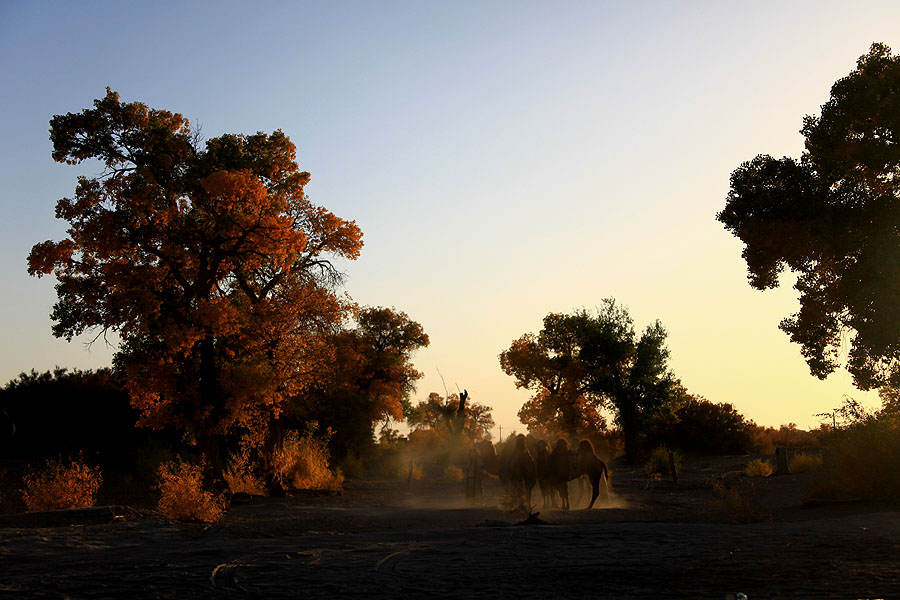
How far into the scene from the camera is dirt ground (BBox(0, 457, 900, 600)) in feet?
22.6

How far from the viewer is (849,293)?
1925 cm

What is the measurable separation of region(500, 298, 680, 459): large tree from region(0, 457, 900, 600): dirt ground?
24.2 metres

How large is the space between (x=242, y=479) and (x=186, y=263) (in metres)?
6.49

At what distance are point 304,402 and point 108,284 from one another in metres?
12.1

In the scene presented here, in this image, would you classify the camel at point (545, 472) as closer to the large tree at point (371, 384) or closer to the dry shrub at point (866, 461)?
the dry shrub at point (866, 461)

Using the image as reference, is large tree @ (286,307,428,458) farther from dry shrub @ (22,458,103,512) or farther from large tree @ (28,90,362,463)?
dry shrub @ (22,458,103,512)

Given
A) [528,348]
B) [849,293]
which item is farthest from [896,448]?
[528,348]

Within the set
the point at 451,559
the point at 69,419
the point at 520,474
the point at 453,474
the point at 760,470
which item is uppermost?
the point at 69,419

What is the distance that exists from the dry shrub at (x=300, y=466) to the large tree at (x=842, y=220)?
48.7 feet

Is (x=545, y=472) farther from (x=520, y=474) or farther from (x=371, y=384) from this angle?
(x=371, y=384)

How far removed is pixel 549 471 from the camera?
18406mm

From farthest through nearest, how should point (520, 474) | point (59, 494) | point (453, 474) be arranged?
1. point (453, 474)
2. point (520, 474)
3. point (59, 494)

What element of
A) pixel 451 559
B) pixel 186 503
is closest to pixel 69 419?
pixel 186 503

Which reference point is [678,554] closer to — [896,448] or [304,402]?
[896,448]
